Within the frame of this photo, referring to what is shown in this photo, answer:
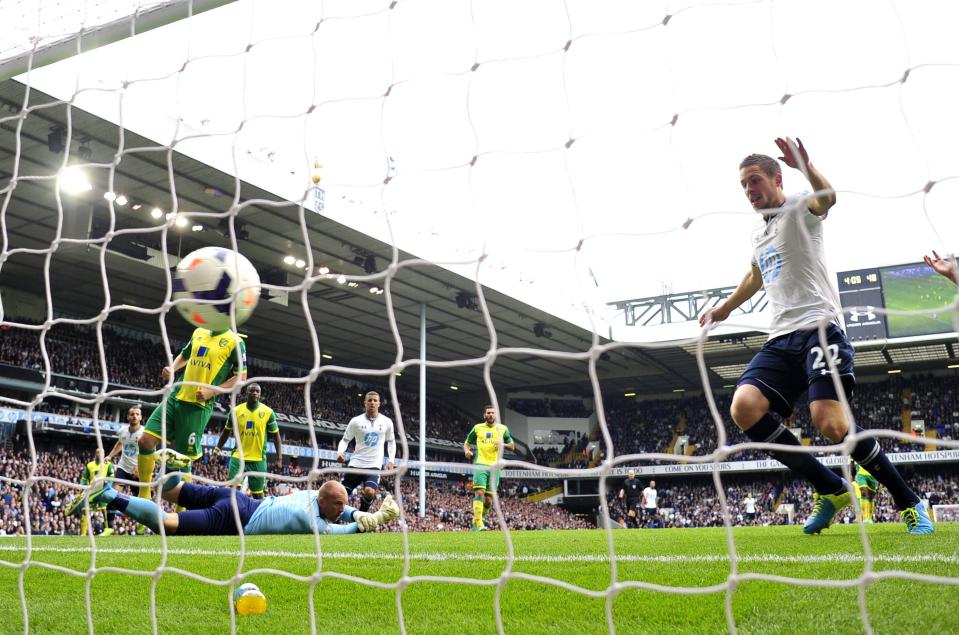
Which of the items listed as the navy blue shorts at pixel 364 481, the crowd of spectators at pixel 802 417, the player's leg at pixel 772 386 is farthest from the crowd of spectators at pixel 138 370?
the player's leg at pixel 772 386

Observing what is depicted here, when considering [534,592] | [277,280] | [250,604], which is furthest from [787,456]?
[277,280]

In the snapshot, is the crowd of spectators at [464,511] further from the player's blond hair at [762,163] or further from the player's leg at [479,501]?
the player's blond hair at [762,163]

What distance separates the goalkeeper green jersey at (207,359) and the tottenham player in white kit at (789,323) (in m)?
4.20

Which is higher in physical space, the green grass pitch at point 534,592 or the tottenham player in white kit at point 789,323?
the tottenham player in white kit at point 789,323

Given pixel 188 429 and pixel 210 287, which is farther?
pixel 188 429

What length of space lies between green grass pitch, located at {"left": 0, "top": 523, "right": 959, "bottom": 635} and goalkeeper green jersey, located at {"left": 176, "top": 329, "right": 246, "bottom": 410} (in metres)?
1.94

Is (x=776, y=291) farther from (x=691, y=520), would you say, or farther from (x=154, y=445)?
(x=691, y=520)

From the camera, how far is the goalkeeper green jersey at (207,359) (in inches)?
251

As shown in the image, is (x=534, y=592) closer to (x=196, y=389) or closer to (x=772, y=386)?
(x=772, y=386)

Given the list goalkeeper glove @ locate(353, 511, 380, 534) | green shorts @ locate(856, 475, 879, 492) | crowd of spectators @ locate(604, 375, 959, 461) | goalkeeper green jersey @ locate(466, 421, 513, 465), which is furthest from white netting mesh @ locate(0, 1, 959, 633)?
crowd of spectators @ locate(604, 375, 959, 461)

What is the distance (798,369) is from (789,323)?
0.39 metres

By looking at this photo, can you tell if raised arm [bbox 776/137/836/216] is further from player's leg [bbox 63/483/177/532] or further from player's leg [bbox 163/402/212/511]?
player's leg [bbox 163/402/212/511]

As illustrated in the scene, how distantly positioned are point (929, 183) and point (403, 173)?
1.77 m

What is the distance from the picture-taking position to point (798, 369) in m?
3.80
